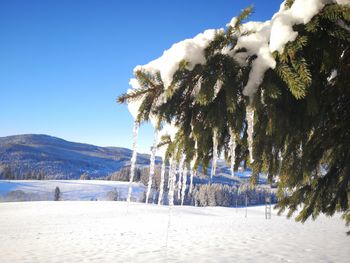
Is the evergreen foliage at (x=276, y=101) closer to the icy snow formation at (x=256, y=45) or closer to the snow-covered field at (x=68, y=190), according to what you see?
the icy snow formation at (x=256, y=45)

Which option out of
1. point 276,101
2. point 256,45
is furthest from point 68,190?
point 256,45

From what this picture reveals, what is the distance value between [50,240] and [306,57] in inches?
722

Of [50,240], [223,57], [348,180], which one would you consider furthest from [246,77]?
[50,240]

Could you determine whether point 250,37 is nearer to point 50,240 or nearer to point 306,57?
point 306,57

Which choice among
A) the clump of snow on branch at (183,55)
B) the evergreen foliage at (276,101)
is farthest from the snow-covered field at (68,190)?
the clump of snow on branch at (183,55)

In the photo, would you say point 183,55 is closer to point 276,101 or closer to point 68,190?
point 276,101

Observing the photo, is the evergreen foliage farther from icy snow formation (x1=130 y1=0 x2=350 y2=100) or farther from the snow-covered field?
the snow-covered field

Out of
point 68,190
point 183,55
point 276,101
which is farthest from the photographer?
point 68,190

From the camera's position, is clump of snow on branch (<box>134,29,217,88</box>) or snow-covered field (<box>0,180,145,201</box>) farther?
snow-covered field (<box>0,180,145,201</box>)

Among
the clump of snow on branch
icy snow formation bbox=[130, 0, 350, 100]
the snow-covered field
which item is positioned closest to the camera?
icy snow formation bbox=[130, 0, 350, 100]

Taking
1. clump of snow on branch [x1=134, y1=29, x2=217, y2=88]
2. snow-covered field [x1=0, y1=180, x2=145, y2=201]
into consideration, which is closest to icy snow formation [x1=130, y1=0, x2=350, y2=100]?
clump of snow on branch [x1=134, y1=29, x2=217, y2=88]

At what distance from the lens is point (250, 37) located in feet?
7.10

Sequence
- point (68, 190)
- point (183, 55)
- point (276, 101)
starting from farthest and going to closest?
point (68, 190) < point (276, 101) < point (183, 55)

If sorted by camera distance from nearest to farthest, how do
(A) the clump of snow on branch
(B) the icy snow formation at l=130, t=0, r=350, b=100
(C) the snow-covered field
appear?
1. (B) the icy snow formation at l=130, t=0, r=350, b=100
2. (A) the clump of snow on branch
3. (C) the snow-covered field
